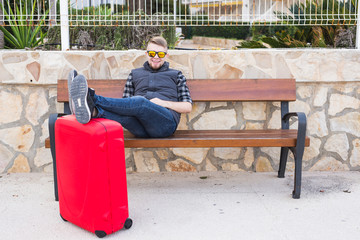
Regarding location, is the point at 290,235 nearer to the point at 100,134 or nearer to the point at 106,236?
the point at 106,236

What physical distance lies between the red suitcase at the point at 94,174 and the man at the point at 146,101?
0.14 m

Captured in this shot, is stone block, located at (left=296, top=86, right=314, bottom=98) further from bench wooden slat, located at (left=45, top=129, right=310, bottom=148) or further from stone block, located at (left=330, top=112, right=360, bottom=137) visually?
bench wooden slat, located at (left=45, top=129, right=310, bottom=148)

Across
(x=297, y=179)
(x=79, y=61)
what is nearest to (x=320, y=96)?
(x=297, y=179)

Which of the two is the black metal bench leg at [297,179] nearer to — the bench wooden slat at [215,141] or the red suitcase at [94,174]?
the bench wooden slat at [215,141]

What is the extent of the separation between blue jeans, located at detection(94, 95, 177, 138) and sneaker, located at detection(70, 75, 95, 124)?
0.20 meters

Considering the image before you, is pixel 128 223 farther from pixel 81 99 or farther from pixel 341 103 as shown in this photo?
pixel 341 103

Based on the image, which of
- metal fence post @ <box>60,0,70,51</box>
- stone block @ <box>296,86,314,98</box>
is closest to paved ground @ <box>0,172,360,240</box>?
stone block @ <box>296,86,314,98</box>

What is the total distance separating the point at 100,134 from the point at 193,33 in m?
22.4

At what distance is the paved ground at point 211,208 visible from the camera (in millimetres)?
2939

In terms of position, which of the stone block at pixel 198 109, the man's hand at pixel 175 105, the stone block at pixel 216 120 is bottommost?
the stone block at pixel 216 120

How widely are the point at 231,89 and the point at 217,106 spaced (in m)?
0.32

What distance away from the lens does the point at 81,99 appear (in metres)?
2.86

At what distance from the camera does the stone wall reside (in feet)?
14.5

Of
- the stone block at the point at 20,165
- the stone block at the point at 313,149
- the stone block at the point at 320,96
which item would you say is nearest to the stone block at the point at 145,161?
the stone block at the point at 20,165
